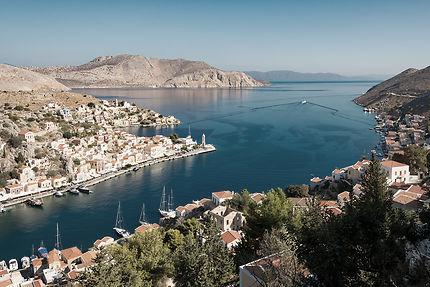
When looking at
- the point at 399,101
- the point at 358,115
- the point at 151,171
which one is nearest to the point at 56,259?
the point at 151,171

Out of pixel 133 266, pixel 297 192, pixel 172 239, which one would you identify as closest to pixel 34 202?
pixel 172 239

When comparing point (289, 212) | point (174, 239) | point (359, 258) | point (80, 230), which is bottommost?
point (80, 230)

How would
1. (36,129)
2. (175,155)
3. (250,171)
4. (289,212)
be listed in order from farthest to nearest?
(175,155), (36,129), (250,171), (289,212)

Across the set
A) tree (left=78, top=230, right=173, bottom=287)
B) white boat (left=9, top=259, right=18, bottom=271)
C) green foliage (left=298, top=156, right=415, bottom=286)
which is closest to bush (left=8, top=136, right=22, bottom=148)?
white boat (left=9, top=259, right=18, bottom=271)

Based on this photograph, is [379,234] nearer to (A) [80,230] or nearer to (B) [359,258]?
(B) [359,258]

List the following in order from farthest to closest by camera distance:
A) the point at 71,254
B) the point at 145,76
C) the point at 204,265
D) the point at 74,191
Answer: the point at 145,76 → the point at 74,191 → the point at 71,254 → the point at 204,265

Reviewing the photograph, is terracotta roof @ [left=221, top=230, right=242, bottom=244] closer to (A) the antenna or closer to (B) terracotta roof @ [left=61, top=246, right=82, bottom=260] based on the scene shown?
(B) terracotta roof @ [left=61, top=246, right=82, bottom=260]

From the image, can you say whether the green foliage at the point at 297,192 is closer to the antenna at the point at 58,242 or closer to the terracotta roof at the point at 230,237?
the terracotta roof at the point at 230,237

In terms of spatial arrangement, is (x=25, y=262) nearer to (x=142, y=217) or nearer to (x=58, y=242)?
(x=58, y=242)
